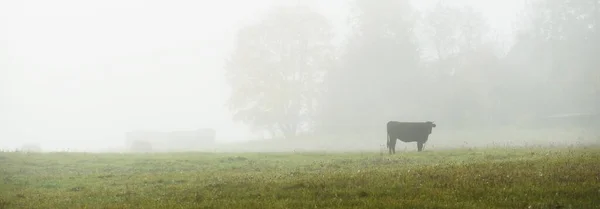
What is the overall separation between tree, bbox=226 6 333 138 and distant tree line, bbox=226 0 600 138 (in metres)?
0.14

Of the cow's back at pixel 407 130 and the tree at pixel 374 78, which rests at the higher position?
the tree at pixel 374 78

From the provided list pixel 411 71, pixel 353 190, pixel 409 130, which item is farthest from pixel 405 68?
pixel 353 190

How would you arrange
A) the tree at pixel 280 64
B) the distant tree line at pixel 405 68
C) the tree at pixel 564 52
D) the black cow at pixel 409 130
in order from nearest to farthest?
the black cow at pixel 409 130, the tree at pixel 564 52, the distant tree line at pixel 405 68, the tree at pixel 280 64

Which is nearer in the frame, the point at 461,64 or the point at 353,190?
the point at 353,190

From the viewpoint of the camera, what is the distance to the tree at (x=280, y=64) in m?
73.1

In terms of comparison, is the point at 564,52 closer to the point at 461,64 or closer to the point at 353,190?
the point at 461,64

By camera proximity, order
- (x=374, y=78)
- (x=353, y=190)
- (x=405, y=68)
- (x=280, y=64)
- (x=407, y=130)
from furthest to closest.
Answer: (x=280, y=64) → (x=374, y=78) → (x=405, y=68) → (x=407, y=130) → (x=353, y=190)

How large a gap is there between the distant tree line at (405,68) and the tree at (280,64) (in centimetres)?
14

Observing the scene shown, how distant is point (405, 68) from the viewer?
7212cm

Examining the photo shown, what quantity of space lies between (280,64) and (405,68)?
1678cm

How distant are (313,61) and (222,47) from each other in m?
115

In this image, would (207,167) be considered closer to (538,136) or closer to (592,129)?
(538,136)

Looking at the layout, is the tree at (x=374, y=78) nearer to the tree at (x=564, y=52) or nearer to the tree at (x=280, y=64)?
the tree at (x=280, y=64)

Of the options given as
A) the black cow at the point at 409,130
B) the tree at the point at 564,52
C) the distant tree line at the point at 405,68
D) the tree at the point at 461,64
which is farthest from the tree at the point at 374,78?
the black cow at the point at 409,130
